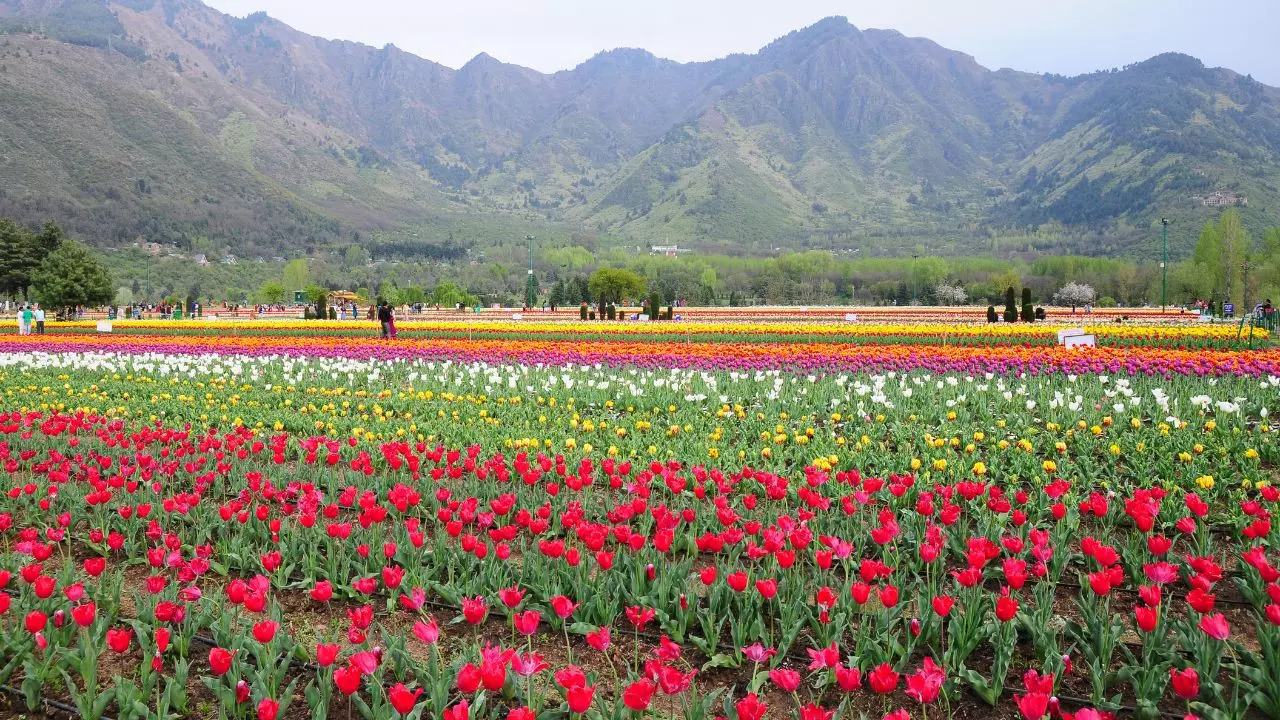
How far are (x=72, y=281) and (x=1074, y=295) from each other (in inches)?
3209

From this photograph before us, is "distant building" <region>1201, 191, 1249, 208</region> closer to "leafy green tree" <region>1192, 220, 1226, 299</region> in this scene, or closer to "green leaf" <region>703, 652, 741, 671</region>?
"leafy green tree" <region>1192, 220, 1226, 299</region>

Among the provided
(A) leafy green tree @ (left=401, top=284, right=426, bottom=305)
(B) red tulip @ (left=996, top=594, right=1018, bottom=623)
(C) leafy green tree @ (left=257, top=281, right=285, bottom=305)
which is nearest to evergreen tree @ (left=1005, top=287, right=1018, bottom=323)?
(B) red tulip @ (left=996, top=594, right=1018, bottom=623)

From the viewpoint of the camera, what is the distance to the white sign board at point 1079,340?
13.8m

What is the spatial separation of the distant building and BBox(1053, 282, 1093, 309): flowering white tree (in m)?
56.7

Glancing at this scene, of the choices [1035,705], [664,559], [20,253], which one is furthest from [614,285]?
[1035,705]

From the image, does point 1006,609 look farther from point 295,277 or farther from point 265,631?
point 295,277

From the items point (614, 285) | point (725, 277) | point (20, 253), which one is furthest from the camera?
point (725, 277)

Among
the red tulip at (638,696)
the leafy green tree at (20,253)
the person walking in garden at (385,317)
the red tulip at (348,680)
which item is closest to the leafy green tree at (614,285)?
the leafy green tree at (20,253)

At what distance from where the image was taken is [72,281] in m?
47.9

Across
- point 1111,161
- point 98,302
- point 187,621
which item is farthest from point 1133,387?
point 1111,161

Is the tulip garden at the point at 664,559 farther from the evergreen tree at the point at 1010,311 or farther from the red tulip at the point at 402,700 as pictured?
the evergreen tree at the point at 1010,311

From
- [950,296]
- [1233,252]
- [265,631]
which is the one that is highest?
[1233,252]

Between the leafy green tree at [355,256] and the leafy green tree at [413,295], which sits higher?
the leafy green tree at [355,256]

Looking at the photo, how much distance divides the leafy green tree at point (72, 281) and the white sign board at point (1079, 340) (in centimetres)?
5130
